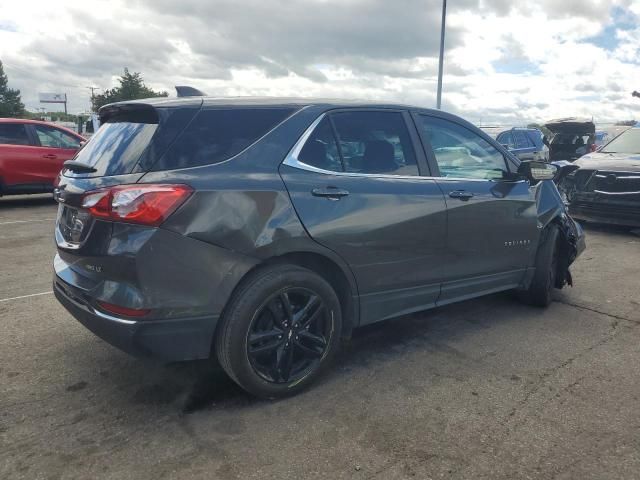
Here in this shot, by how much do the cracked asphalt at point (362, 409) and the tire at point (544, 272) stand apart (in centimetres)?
28

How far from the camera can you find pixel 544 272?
455 centimetres

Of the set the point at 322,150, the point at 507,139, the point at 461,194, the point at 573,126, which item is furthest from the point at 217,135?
the point at 573,126

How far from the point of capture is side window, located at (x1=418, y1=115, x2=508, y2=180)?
12.4 ft

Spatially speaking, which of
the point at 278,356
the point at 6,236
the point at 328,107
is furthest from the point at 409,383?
the point at 6,236

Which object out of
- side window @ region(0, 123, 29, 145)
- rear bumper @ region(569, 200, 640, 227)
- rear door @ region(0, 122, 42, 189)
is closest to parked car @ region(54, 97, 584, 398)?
rear bumper @ region(569, 200, 640, 227)

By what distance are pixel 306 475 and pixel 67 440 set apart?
121 cm

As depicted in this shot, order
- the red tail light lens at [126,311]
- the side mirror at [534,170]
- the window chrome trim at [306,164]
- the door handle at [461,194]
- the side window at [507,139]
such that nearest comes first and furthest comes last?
the red tail light lens at [126,311], the window chrome trim at [306,164], the door handle at [461,194], the side mirror at [534,170], the side window at [507,139]

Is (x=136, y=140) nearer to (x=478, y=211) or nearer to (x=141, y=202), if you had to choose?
(x=141, y=202)

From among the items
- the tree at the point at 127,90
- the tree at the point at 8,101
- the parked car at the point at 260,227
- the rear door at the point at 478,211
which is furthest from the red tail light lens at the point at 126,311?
the tree at the point at 8,101

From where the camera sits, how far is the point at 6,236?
7.50 m

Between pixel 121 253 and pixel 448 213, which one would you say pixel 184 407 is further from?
pixel 448 213

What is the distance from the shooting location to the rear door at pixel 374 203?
119 inches

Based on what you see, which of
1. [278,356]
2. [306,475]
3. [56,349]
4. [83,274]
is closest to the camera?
[306,475]

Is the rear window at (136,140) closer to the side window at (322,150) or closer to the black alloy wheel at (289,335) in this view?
the side window at (322,150)
